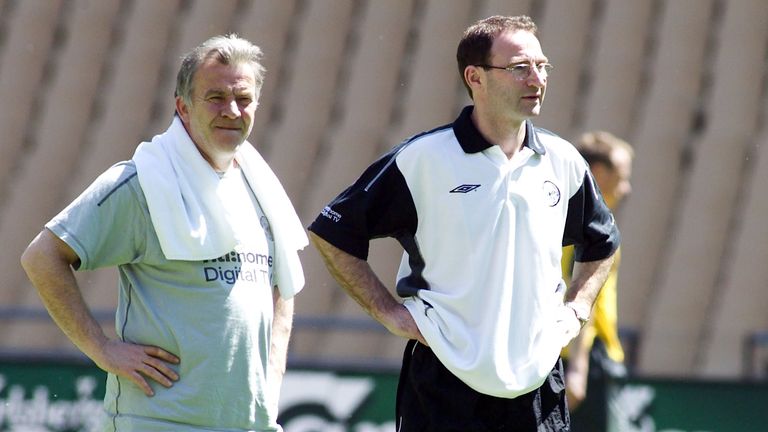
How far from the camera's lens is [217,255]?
3721 mm

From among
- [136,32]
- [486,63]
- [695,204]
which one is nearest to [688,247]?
[695,204]

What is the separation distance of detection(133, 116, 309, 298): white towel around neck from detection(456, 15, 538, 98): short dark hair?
26.9 inches

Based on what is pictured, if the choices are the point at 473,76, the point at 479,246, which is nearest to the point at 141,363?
the point at 479,246

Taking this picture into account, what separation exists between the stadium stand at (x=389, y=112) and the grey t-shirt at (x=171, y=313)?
14.7ft

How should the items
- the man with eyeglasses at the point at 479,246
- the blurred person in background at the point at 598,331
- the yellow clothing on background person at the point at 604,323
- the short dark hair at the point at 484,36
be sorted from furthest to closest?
1. the yellow clothing on background person at the point at 604,323
2. the blurred person in background at the point at 598,331
3. the short dark hair at the point at 484,36
4. the man with eyeglasses at the point at 479,246

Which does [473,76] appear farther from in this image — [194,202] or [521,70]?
[194,202]

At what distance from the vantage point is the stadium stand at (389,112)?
930 cm

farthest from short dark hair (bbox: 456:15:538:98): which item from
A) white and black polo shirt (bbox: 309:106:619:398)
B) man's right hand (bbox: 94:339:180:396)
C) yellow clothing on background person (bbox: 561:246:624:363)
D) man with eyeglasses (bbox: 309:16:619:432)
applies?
yellow clothing on background person (bbox: 561:246:624:363)

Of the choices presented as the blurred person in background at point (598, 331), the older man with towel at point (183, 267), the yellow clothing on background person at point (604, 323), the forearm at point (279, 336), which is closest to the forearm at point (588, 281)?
the forearm at point (279, 336)

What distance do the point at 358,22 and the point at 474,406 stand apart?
7.35 m

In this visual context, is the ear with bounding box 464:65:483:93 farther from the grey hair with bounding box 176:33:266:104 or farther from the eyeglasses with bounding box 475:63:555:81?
the grey hair with bounding box 176:33:266:104

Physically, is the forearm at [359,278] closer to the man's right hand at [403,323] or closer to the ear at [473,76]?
the man's right hand at [403,323]

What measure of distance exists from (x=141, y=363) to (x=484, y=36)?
134 centimetres

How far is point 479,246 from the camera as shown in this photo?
3.93 metres
